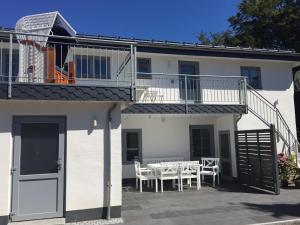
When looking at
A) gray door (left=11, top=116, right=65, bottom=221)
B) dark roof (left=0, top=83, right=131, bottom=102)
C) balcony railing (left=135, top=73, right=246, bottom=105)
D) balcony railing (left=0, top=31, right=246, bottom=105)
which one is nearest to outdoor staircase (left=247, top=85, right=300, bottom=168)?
balcony railing (left=135, top=73, right=246, bottom=105)

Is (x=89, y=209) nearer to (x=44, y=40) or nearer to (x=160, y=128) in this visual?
(x=44, y=40)

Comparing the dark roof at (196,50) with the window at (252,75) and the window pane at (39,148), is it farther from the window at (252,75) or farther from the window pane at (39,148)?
the window pane at (39,148)

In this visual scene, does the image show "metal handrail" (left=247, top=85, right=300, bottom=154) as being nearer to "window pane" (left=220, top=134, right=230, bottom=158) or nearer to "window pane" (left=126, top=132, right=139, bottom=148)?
"window pane" (left=220, top=134, right=230, bottom=158)

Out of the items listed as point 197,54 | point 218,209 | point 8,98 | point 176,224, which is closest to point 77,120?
point 8,98

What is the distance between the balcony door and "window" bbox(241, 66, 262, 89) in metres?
2.34

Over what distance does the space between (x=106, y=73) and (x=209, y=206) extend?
4963mm

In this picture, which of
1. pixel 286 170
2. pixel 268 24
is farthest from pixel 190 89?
pixel 268 24

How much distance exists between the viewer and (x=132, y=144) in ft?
40.4

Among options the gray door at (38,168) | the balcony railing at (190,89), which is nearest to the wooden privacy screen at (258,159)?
the balcony railing at (190,89)

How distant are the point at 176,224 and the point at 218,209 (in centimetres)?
169

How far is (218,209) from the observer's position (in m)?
7.67

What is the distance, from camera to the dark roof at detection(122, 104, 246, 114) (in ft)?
33.8

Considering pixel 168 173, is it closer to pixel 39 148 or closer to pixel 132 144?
pixel 132 144

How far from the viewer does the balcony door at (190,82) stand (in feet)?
41.6
